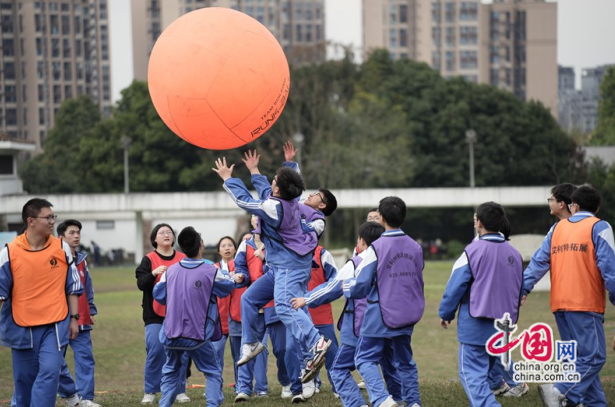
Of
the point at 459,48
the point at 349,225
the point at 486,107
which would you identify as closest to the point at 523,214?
the point at 486,107

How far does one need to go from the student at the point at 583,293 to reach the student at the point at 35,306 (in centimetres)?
411

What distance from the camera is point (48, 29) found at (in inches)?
3752

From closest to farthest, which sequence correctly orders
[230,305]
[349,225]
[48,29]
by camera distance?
[230,305] < [349,225] < [48,29]

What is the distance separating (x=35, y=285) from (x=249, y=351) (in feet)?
7.12

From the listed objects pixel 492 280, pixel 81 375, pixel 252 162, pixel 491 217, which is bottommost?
pixel 81 375

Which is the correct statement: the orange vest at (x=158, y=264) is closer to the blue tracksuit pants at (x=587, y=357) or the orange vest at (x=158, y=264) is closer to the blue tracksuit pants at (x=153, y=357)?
the blue tracksuit pants at (x=153, y=357)

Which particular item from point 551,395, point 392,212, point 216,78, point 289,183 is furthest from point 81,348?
point 551,395

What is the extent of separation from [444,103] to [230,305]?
41.4m

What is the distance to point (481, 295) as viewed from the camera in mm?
6738

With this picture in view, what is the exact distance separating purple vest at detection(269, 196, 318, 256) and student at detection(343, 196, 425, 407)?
0.75 meters

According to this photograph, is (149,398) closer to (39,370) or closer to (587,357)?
(39,370)

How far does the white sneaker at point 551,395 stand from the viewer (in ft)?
23.8

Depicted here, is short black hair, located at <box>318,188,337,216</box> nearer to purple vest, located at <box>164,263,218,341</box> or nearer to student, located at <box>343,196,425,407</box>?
student, located at <box>343,196,425,407</box>

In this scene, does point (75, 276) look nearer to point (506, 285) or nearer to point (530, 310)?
point (506, 285)
